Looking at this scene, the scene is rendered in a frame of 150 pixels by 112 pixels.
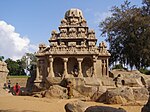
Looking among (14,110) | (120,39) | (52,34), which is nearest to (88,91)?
(14,110)

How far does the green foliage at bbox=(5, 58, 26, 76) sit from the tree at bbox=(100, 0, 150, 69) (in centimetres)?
4680

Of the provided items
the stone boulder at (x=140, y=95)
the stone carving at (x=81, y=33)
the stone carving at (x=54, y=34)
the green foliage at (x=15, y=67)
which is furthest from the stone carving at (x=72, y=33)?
the green foliage at (x=15, y=67)

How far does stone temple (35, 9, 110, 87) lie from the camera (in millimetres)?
35500

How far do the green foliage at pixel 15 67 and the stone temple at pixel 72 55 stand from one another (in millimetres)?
46408

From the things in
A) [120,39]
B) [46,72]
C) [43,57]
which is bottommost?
[46,72]

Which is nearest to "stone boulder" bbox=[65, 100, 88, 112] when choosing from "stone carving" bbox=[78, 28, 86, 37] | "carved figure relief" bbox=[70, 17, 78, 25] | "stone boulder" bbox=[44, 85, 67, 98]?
"stone boulder" bbox=[44, 85, 67, 98]

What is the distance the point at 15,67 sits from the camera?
84250 millimetres

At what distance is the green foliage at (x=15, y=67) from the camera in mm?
82562

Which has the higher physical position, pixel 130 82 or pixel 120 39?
pixel 120 39

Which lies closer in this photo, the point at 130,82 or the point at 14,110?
the point at 14,110

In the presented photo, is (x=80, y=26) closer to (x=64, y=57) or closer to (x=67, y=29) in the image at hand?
(x=67, y=29)

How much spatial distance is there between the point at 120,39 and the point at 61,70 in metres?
12.0

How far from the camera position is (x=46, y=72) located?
3662cm

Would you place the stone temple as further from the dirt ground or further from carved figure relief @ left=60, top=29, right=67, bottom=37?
the dirt ground
